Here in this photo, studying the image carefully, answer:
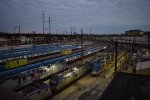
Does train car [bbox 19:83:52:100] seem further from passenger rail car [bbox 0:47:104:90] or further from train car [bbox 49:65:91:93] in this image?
passenger rail car [bbox 0:47:104:90]

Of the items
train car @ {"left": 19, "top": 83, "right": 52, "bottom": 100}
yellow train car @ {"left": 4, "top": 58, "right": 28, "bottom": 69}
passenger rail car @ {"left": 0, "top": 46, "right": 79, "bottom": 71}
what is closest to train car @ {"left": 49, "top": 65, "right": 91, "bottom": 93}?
train car @ {"left": 19, "top": 83, "right": 52, "bottom": 100}

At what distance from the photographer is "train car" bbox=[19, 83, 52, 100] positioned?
556 inches

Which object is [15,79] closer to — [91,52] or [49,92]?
[49,92]

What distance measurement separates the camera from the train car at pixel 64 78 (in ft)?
59.0

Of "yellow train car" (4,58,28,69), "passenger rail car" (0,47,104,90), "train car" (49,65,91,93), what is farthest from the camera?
"yellow train car" (4,58,28,69)

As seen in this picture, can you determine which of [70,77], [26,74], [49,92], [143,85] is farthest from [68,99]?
[143,85]

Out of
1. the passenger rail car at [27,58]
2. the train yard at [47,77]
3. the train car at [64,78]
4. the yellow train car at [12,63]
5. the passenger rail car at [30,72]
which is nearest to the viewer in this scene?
the train yard at [47,77]

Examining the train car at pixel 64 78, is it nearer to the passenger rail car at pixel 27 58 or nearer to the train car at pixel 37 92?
the train car at pixel 37 92

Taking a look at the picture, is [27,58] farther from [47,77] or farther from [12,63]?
[47,77]

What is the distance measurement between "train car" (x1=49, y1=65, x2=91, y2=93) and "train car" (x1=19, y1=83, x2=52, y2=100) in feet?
4.64

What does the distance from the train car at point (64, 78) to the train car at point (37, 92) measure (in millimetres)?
1415

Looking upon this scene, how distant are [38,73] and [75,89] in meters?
5.31

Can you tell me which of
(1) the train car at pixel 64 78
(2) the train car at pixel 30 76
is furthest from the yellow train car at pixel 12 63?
(1) the train car at pixel 64 78

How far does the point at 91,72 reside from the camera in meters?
25.2
